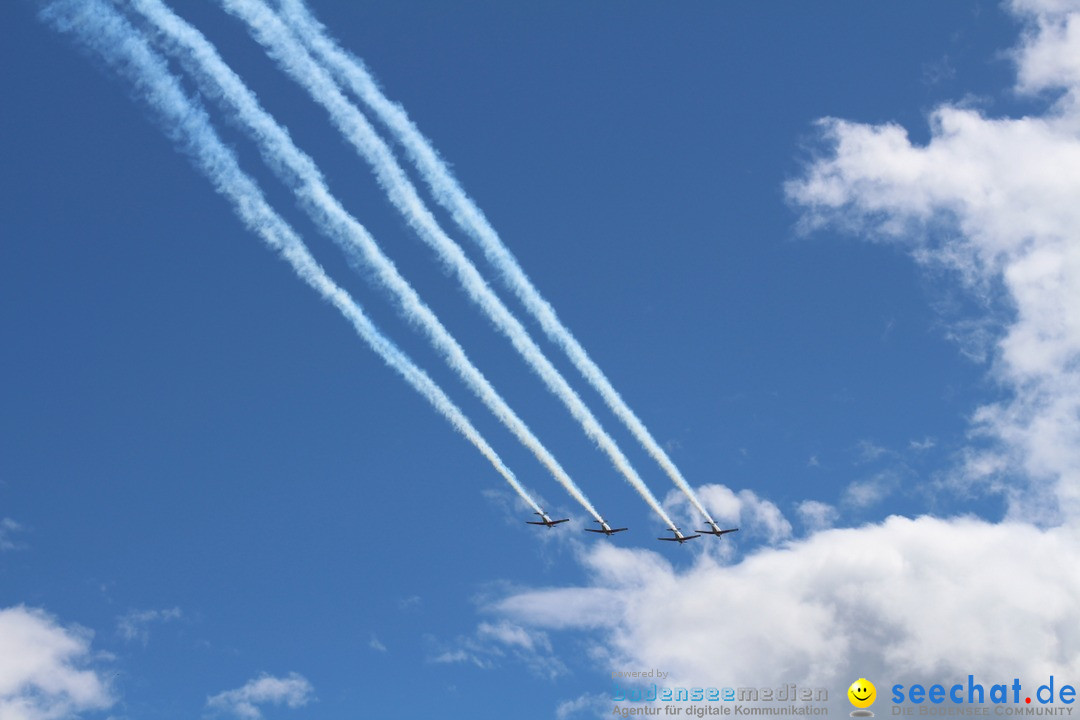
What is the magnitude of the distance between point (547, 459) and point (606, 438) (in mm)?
3537

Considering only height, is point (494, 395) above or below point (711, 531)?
below

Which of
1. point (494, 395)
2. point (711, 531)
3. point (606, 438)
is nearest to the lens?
point (494, 395)

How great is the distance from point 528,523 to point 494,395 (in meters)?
24.1

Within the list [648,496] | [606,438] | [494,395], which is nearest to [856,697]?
[648,496]

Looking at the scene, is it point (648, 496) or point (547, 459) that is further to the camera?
point (648, 496)

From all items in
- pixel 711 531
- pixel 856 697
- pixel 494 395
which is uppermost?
pixel 711 531

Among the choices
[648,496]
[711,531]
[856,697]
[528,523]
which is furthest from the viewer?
[711,531]

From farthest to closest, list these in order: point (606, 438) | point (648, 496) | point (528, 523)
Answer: point (528, 523), point (648, 496), point (606, 438)

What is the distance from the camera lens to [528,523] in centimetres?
7950

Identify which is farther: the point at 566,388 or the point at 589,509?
the point at 589,509

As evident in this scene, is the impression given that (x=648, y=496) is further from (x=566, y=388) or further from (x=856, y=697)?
(x=856, y=697)

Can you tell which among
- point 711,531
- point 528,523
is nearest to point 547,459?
point 528,523

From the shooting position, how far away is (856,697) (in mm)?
73062

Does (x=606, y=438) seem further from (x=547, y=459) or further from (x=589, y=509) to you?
(x=589, y=509)
